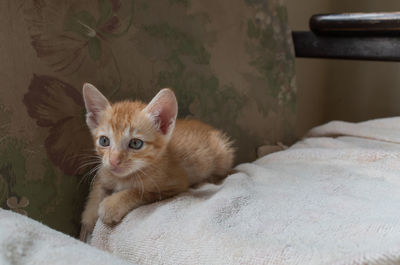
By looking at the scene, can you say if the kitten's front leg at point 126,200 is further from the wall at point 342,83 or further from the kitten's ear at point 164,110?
the wall at point 342,83

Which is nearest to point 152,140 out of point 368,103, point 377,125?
point 377,125

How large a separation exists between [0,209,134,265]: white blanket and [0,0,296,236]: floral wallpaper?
0.24 meters

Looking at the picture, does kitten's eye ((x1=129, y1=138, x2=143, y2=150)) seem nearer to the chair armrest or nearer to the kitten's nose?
the kitten's nose

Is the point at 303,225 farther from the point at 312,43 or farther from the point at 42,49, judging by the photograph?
the point at 312,43

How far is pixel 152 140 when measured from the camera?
91 centimetres

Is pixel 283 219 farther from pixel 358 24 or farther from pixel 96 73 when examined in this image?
pixel 358 24

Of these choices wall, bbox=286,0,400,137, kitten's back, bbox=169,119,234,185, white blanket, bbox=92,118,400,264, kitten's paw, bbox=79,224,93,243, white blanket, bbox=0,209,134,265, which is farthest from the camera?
wall, bbox=286,0,400,137

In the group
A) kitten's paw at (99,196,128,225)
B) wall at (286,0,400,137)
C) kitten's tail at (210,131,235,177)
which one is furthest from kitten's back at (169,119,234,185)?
wall at (286,0,400,137)

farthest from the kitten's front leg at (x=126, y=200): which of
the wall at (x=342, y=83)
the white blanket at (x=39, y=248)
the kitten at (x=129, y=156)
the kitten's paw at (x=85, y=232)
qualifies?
the wall at (x=342, y=83)

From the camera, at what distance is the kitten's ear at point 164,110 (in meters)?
0.88

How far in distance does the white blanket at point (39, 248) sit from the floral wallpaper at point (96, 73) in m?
0.24

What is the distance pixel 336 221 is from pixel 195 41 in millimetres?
657

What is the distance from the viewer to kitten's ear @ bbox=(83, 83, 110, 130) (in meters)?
0.86

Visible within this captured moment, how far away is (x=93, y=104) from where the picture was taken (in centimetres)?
89
